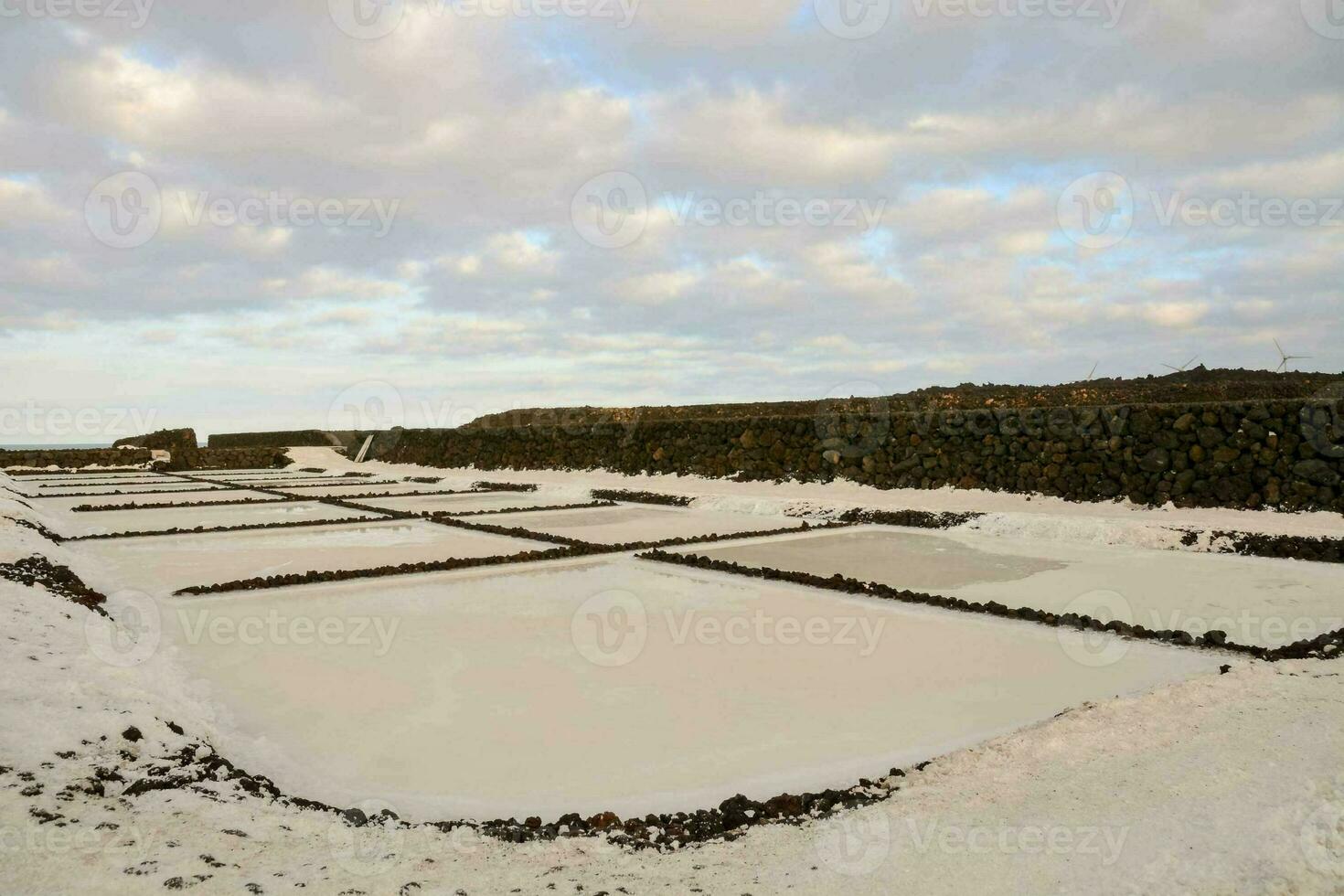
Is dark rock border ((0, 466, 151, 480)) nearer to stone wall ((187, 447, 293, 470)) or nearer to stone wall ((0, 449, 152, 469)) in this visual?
stone wall ((0, 449, 152, 469))

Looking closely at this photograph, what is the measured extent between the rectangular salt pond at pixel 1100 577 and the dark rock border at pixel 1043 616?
282mm

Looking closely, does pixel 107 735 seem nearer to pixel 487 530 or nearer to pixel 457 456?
pixel 487 530

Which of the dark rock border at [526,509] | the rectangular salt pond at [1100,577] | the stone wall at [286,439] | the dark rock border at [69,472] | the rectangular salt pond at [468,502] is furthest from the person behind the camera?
the stone wall at [286,439]

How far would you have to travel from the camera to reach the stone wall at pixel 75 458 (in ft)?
99.3

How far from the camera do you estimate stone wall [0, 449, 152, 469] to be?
3027 centimetres

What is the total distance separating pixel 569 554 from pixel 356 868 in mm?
6882

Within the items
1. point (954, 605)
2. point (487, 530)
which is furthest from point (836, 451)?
point (954, 605)

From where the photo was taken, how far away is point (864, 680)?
15.7 feet

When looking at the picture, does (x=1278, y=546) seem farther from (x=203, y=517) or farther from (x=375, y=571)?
(x=203, y=517)

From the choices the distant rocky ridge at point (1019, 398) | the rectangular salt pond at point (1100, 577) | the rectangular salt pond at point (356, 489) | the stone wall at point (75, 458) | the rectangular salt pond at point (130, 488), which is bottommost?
the rectangular salt pond at point (1100, 577)

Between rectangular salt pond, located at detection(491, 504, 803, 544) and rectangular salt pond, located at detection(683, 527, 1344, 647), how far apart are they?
1294 millimetres

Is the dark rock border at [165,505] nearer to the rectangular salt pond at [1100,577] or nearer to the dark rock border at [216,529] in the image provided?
the dark rock border at [216,529]

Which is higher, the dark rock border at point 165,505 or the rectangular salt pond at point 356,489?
the rectangular salt pond at point 356,489

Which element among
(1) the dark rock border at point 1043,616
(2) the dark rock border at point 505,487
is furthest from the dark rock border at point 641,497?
(1) the dark rock border at point 1043,616
